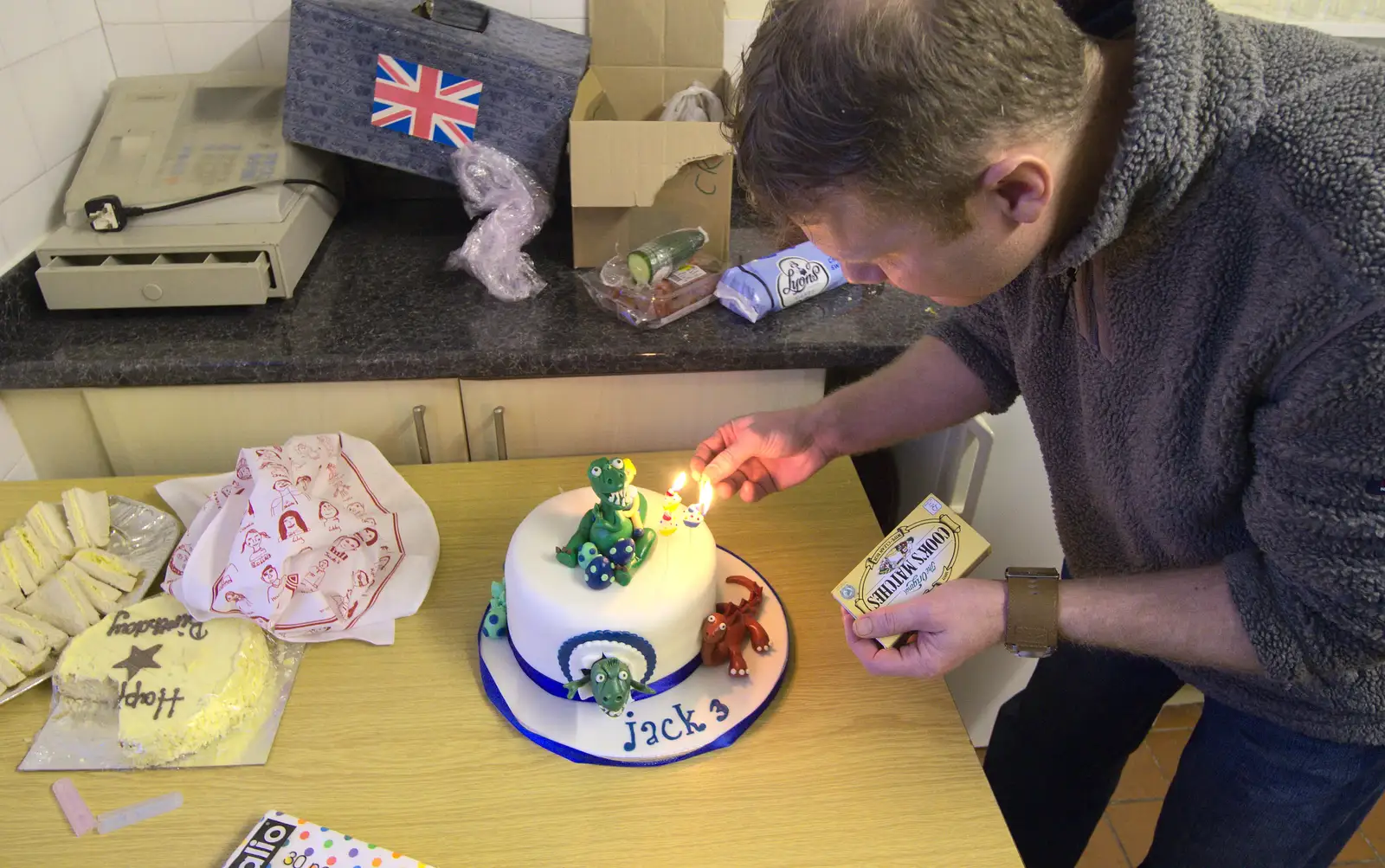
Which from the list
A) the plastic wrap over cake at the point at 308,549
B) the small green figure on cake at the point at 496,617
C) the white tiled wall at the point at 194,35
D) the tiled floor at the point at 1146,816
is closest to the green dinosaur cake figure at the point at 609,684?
the small green figure on cake at the point at 496,617

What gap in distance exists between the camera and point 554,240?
1.64m

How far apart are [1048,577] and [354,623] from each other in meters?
0.74

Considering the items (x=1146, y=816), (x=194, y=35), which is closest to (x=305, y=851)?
(x=194, y=35)

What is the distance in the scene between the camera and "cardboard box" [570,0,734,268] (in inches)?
52.7

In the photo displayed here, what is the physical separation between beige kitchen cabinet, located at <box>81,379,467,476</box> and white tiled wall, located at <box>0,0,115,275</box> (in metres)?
0.15

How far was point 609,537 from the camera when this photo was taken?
936mm

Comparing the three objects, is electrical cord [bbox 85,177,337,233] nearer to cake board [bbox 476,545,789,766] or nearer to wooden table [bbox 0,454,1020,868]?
wooden table [bbox 0,454,1020,868]

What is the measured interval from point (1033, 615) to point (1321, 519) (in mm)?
239

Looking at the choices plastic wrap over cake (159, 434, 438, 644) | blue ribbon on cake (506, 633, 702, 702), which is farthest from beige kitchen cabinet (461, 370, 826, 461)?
blue ribbon on cake (506, 633, 702, 702)

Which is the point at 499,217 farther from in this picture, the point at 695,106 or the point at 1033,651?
the point at 1033,651

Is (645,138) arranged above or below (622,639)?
above

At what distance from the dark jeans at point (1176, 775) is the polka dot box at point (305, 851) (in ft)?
2.56

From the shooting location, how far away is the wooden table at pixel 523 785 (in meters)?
0.83

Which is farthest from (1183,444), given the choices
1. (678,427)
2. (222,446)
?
(222,446)
